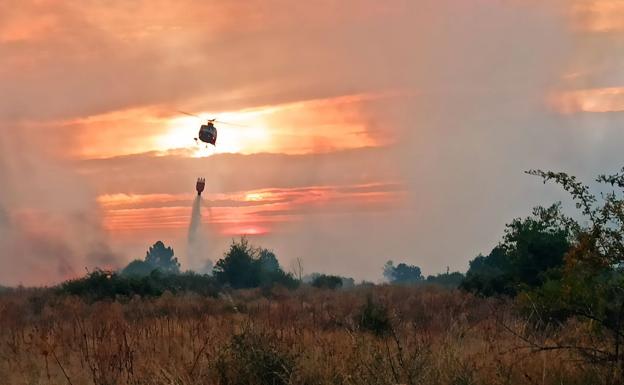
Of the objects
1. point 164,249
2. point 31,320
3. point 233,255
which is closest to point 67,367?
point 31,320

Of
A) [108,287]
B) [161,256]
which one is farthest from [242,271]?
[161,256]

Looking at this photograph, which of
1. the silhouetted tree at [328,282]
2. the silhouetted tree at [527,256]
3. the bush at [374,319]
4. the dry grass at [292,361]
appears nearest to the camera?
the dry grass at [292,361]

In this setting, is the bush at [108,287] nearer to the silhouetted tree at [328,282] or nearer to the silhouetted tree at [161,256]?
the silhouetted tree at [328,282]

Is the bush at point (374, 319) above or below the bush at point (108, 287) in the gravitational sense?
below

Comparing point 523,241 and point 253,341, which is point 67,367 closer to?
point 253,341

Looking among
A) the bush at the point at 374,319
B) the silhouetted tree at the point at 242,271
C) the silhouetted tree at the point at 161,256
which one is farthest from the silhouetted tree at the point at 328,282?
the silhouetted tree at the point at 161,256

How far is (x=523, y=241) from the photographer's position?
1163 inches

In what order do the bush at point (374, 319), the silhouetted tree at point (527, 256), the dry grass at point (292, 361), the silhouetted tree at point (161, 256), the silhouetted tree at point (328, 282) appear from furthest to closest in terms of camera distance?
1. the silhouetted tree at point (161, 256)
2. the silhouetted tree at point (328, 282)
3. the silhouetted tree at point (527, 256)
4. the bush at point (374, 319)
5. the dry grass at point (292, 361)

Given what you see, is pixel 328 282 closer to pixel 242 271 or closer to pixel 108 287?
pixel 242 271

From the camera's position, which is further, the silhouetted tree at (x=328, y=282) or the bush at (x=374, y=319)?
the silhouetted tree at (x=328, y=282)

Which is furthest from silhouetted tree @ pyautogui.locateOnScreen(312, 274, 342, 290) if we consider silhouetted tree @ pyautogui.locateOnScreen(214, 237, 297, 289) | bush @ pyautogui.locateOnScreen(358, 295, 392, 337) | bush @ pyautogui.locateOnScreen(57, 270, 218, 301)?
bush @ pyautogui.locateOnScreen(358, 295, 392, 337)

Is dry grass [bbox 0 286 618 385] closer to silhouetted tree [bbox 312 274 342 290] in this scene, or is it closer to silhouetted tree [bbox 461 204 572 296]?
silhouetted tree [bbox 461 204 572 296]

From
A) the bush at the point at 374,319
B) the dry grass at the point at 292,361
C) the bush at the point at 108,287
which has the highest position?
the bush at the point at 108,287

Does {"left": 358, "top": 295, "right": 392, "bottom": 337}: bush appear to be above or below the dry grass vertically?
above
